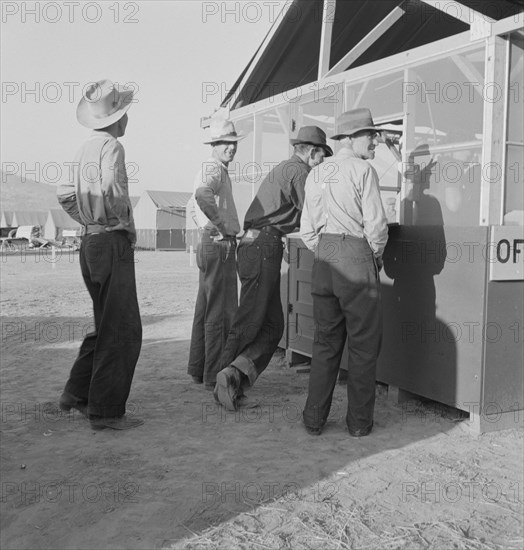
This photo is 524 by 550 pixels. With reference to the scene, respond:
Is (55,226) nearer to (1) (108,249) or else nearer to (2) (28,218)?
(2) (28,218)

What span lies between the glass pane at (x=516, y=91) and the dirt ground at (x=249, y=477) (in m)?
2.15

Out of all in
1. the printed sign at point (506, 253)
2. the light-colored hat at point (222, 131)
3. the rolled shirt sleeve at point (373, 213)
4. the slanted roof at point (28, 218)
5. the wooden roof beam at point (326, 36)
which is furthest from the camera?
the slanted roof at point (28, 218)

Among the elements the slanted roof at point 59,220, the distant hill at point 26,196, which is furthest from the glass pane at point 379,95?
the distant hill at point 26,196

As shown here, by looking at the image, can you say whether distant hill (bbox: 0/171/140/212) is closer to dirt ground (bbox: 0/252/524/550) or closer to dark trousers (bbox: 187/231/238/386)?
dark trousers (bbox: 187/231/238/386)

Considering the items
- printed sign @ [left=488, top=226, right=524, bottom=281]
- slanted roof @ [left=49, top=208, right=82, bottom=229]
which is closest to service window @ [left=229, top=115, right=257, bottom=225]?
printed sign @ [left=488, top=226, right=524, bottom=281]

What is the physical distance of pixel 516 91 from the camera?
482cm

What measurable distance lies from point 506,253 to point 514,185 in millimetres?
513

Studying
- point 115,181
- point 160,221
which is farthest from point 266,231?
point 160,221

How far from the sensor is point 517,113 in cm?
483

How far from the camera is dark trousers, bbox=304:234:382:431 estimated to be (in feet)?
15.3

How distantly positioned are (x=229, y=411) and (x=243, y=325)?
0.71 meters

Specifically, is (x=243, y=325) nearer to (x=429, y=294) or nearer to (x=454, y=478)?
(x=429, y=294)

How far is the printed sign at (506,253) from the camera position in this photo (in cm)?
468

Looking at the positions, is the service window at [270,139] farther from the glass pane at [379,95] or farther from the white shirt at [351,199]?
the white shirt at [351,199]
